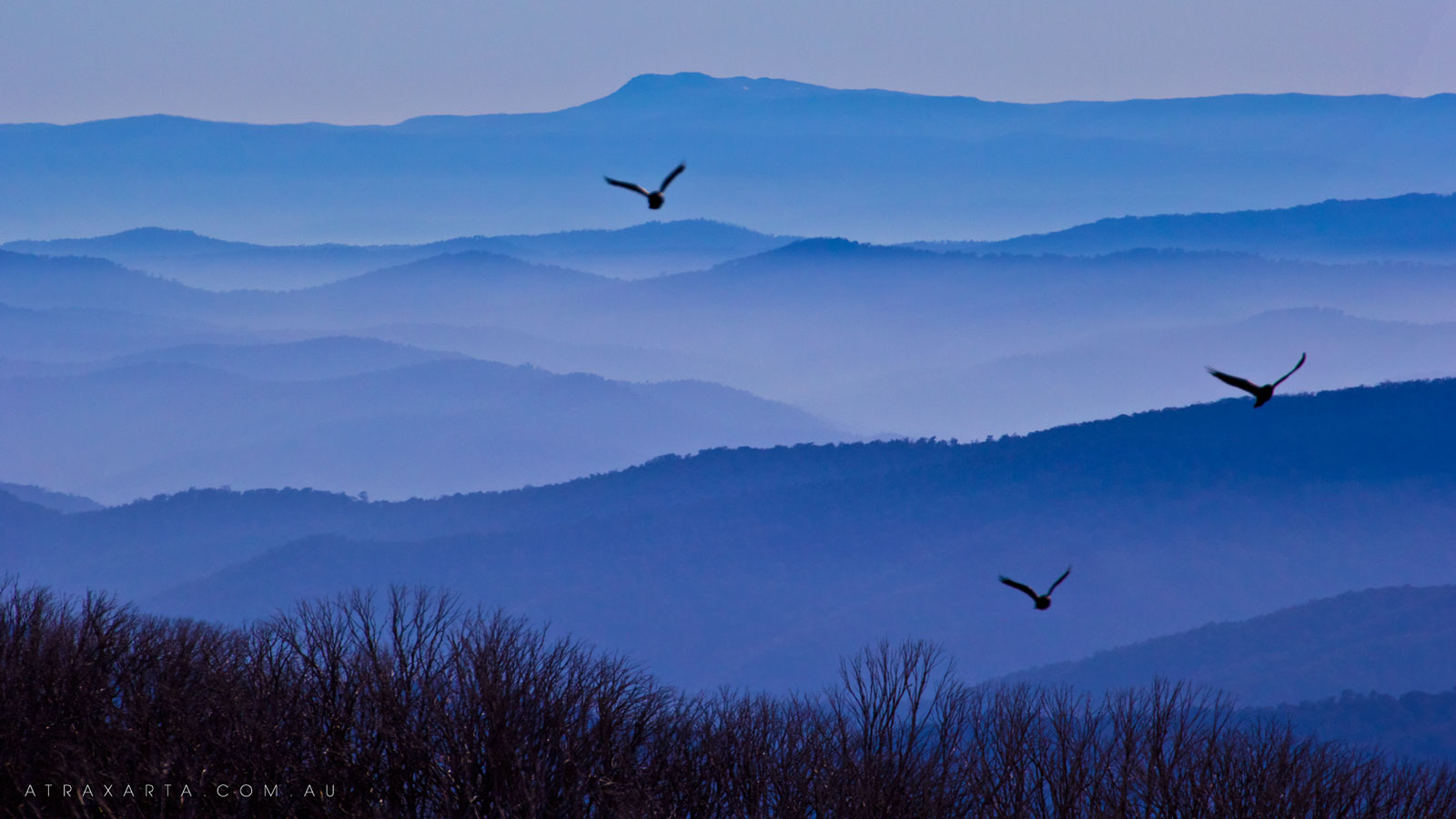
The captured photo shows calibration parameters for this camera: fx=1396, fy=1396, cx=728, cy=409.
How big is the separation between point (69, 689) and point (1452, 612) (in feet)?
662

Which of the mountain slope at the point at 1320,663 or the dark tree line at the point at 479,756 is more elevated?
the mountain slope at the point at 1320,663

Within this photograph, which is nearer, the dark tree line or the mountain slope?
the dark tree line

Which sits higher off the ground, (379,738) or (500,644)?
(500,644)

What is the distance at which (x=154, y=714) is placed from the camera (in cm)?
3522

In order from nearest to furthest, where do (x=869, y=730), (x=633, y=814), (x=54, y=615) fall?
(x=633, y=814)
(x=869, y=730)
(x=54, y=615)

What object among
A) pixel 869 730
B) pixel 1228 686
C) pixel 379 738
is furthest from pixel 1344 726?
pixel 379 738

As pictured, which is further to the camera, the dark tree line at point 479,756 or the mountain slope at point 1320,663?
the mountain slope at point 1320,663

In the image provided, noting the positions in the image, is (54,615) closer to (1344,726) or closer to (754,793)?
(754,793)

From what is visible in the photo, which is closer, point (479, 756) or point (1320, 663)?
point (479, 756)

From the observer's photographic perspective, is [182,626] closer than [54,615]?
Yes

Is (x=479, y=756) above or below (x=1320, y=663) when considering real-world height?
below

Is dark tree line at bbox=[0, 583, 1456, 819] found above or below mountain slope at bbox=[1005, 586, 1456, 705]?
below

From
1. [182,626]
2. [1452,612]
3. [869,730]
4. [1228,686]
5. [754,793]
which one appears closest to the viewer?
[754,793]

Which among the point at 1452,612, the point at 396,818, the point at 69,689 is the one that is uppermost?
the point at 1452,612
